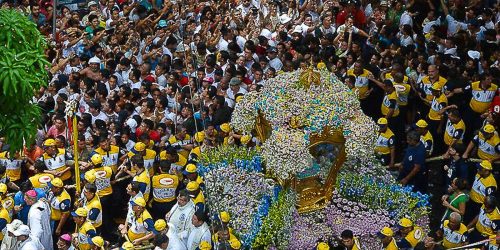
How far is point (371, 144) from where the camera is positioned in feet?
48.5

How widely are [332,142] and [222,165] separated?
169cm

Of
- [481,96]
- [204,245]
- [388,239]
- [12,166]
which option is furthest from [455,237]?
[12,166]

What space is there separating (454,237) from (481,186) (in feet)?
4.47

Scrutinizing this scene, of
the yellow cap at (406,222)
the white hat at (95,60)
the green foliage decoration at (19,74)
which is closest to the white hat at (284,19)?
the white hat at (95,60)

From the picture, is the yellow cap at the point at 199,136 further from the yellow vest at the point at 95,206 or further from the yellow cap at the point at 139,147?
the yellow vest at the point at 95,206

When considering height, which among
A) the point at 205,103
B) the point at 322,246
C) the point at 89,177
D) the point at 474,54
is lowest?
the point at 205,103

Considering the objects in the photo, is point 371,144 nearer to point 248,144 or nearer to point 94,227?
point 248,144

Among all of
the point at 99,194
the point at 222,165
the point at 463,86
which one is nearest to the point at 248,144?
the point at 222,165

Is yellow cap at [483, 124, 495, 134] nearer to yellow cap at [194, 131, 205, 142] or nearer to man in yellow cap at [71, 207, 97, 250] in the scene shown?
yellow cap at [194, 131, 205, 142]

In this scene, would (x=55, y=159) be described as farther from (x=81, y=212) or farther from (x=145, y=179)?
(x=81, y=212)

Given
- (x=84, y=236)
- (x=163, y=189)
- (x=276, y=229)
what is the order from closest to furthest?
(x=84, y=236) < (x=276, y=229) < (x=163, y=189)

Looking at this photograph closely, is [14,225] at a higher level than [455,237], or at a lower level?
higher

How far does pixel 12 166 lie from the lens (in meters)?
16.3

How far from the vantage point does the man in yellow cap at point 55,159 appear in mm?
16109
